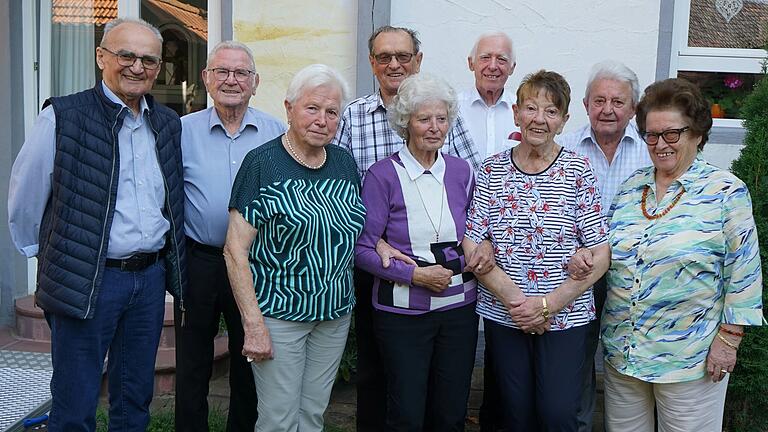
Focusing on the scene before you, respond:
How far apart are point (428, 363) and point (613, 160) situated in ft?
4.35

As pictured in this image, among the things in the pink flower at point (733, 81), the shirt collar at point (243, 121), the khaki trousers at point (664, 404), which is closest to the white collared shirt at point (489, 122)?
the shirt collar at point (243, 121)

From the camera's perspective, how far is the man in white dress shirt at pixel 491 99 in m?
3.95

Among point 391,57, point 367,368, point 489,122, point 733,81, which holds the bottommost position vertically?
point 367,368

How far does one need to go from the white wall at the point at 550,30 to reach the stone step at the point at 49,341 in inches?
94.6

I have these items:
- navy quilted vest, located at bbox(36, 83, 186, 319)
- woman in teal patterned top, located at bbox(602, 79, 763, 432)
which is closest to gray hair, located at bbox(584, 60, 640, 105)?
woman in teal patterned top, located at bbox(602, 79, 763, 432)

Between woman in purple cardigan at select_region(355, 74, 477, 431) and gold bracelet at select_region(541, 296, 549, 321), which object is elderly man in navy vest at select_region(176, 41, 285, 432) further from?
gold bracelet at select_region(541, 296, 549, 321)

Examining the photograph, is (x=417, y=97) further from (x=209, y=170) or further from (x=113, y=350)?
(x=113, y=350)

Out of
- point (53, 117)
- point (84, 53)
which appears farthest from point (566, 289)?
point (84, 53)

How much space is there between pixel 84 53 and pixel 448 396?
4.11 meters

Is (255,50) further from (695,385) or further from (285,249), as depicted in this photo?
(695,385)

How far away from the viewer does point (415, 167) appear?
3.04 meters

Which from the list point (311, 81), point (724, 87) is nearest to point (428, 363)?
point (311, 81)

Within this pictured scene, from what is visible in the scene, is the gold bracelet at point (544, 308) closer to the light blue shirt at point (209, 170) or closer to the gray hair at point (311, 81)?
the gray hair at point (311, 81)

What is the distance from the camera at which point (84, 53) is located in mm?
5566
